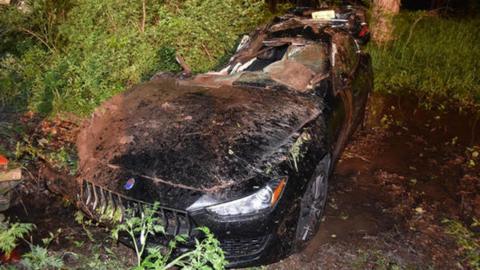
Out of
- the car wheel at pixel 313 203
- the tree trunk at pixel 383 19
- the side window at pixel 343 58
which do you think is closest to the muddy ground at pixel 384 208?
the car wheel at pixel 313 203

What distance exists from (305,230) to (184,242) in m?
1.01

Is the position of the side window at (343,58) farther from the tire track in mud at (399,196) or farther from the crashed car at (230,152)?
the tire track in mud at (399,196)

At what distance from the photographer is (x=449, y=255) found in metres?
3.17

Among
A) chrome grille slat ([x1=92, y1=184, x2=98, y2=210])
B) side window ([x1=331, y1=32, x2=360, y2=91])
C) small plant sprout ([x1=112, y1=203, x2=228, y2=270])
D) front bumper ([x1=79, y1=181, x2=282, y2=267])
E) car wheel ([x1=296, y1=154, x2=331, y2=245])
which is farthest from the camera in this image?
side window ([x1=331, y1=32, x2=360, y2=91])

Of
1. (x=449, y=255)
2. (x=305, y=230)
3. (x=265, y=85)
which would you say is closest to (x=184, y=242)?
(x=305, y=230)

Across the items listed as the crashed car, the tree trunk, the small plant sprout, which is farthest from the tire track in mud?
the tree trunk

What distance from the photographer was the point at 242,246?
254cm

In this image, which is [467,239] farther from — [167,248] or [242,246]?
[167,248]

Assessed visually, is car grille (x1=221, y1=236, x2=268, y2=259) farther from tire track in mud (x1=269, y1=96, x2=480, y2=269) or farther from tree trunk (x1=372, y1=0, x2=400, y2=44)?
→ tree trunk (x1=372, y1=0, x2=400, y2=44)

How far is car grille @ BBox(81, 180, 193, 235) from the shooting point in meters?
2.48

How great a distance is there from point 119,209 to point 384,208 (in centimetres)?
231

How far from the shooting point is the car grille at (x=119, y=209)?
97.7 inches

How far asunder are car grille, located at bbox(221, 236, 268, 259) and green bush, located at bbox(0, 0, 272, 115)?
3183mm

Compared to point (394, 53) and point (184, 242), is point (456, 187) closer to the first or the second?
point (184, 242)
